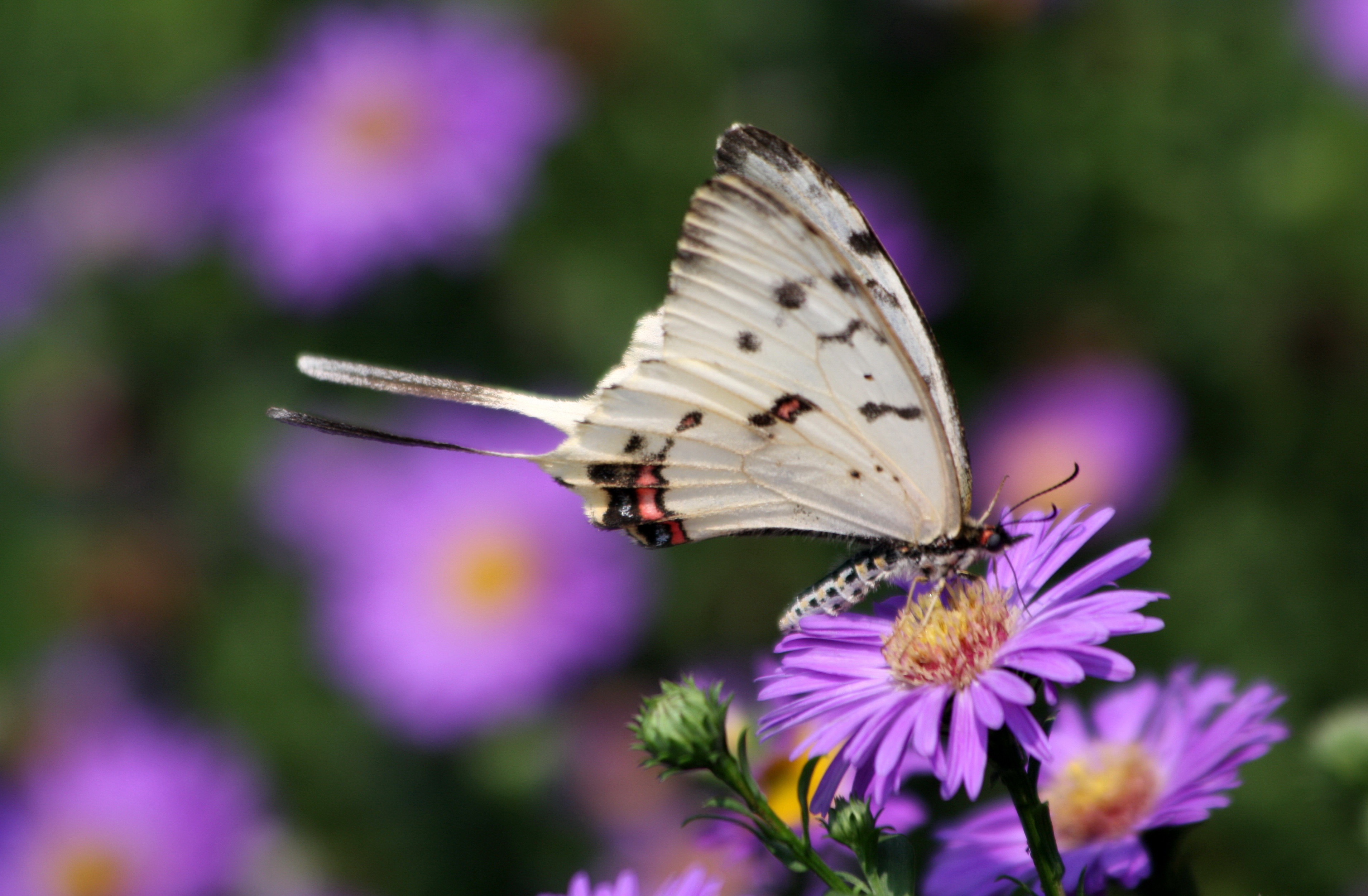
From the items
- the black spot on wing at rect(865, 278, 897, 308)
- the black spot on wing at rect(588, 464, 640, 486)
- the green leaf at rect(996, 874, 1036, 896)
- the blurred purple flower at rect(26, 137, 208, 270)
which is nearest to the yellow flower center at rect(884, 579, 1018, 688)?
the green leaf at rect(996, 874, 1036, 896)

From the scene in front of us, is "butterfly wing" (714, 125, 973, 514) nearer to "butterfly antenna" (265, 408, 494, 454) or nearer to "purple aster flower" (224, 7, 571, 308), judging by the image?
"butterfly antenna" (265, 408, 494, 454)

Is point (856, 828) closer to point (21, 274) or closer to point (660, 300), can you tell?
point (660, 300)

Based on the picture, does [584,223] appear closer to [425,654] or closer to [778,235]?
[425,654]

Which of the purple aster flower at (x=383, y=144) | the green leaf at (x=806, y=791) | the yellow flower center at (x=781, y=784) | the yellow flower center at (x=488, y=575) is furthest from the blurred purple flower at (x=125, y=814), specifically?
the green leaf at (x=806, y=791)

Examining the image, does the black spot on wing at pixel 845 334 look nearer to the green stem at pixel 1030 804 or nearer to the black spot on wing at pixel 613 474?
the black spot on wing at pixel 613 474

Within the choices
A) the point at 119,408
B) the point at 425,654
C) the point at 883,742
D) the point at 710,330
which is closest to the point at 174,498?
the point at 119,408

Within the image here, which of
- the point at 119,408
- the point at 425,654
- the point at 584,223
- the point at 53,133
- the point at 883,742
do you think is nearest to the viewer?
the point at 883,742

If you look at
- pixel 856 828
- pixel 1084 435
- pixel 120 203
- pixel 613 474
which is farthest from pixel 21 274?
pixel 856 828
